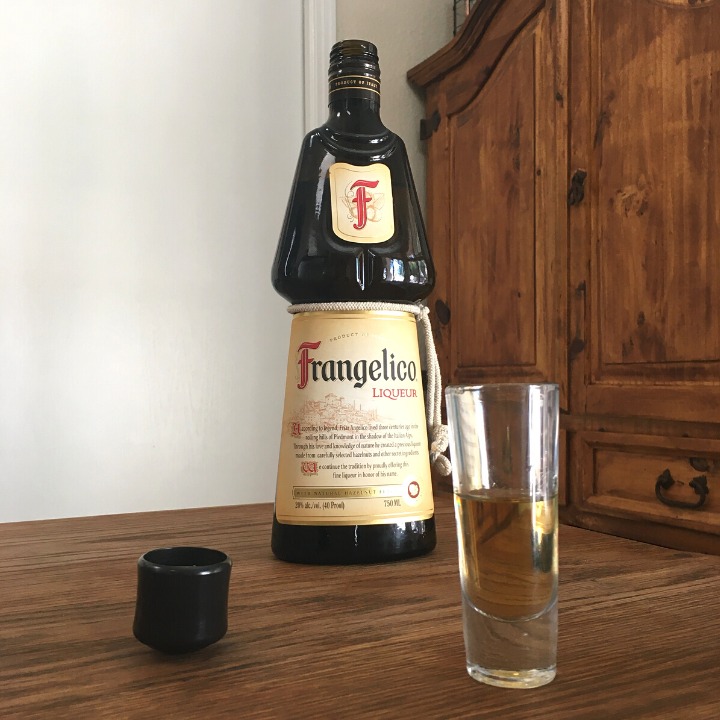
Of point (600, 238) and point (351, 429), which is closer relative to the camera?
point (351, 429)

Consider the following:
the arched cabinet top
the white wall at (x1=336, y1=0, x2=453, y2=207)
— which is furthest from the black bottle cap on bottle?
the white wall at (x1=336, y1=0, x2=453, y2=207)

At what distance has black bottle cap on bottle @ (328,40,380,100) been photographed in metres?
0.70

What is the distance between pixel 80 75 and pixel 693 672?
160 centimetres

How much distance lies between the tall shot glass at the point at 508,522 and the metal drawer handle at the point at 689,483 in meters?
0.98

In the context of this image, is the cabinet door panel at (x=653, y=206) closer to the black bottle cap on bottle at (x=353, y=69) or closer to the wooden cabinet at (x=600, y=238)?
the wooden cabinet at (x=600, y=238)

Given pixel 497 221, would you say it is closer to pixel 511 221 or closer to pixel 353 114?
pixel 511 221

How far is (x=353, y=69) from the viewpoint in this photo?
708 millimetres

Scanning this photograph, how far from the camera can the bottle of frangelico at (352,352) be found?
65cm

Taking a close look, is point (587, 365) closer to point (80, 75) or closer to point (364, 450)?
point (364, 450)

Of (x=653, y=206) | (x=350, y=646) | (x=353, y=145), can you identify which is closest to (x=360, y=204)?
(x=353, y=145)

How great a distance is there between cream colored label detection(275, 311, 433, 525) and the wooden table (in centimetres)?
5

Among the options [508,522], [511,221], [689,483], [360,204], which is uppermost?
[511,221]

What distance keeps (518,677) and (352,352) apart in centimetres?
35

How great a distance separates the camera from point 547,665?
1.18ft
